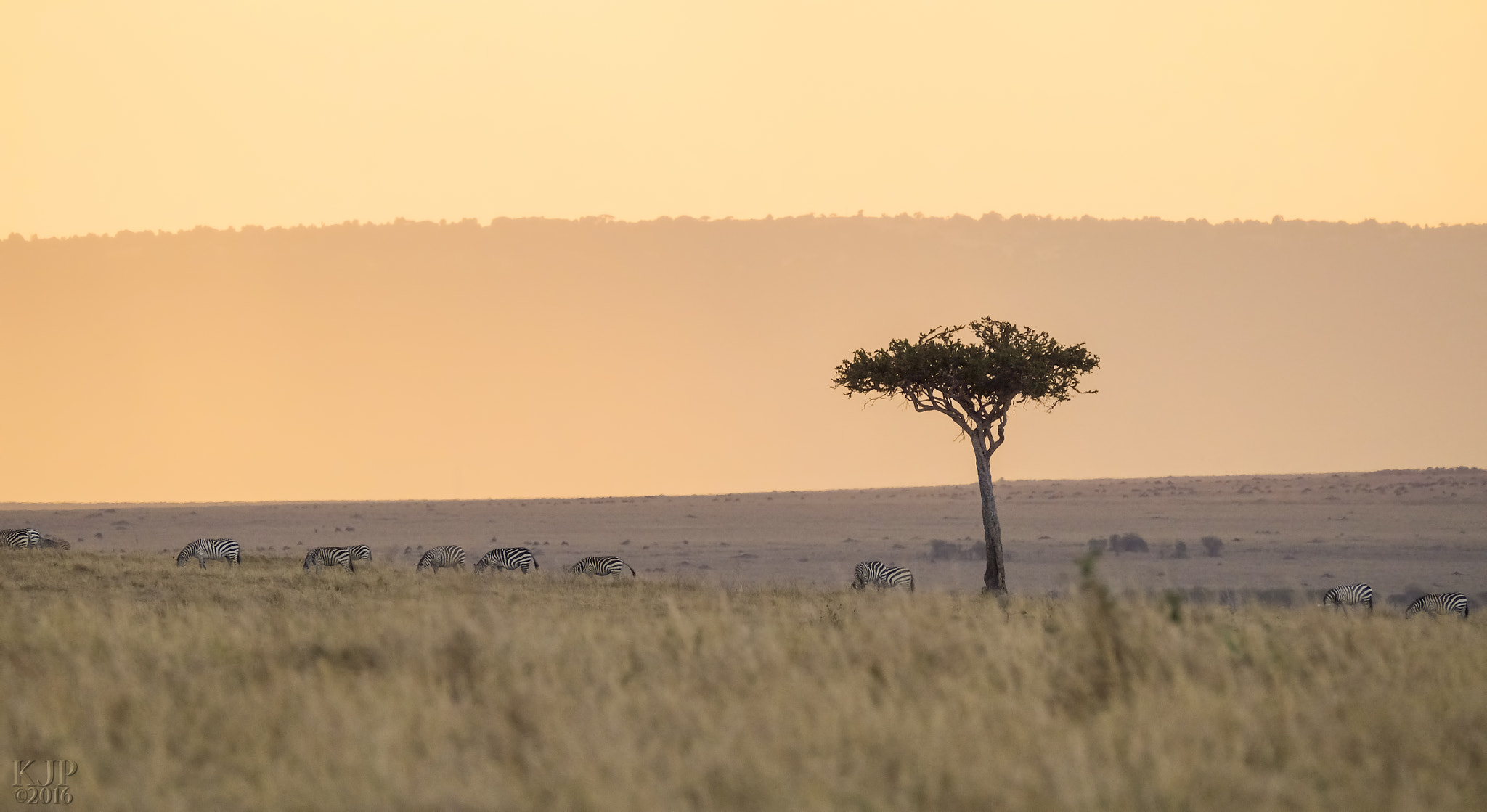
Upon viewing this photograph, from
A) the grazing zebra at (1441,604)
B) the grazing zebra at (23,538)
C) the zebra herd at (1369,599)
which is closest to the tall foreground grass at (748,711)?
the grazing zebra at (1441,604)

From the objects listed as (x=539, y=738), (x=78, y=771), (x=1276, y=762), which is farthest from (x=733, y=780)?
(x=78, y=771)

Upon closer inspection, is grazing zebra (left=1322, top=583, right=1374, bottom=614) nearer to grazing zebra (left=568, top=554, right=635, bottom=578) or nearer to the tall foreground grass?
the tall foreground grass

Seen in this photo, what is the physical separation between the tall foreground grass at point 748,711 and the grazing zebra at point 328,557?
1756cm

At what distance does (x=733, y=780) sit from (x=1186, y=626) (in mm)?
6342

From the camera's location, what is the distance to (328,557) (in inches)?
1284

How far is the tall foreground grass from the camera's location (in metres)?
7.28

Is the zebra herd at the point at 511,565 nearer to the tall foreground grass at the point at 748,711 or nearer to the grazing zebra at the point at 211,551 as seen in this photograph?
the grazing zebra at the point at 211,551

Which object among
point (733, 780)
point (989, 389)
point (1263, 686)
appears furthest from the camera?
point (989, 389)

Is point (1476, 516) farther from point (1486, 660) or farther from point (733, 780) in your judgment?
point (733, 780)

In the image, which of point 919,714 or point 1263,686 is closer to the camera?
point 919,714

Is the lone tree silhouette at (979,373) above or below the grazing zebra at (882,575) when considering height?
above

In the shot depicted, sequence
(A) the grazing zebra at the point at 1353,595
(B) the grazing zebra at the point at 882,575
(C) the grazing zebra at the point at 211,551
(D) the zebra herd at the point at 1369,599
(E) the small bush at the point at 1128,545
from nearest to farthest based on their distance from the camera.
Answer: (D) the zebra herd at the point at 1369,599, (A) the grazing zebra at the point at 1353,595, (B) the grazing zebra at the point at 882,575, (C) the grazing zebra at the point at 211,551, (E) the small bush at the point at 1128,545

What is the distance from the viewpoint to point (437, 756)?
25.8ft

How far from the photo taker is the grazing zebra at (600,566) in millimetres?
33094
